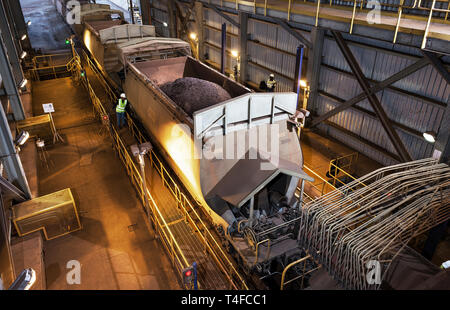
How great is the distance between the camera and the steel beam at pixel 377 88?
9.22 m

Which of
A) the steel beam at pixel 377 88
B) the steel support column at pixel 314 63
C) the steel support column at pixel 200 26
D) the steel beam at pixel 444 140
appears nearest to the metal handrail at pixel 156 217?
the steel beam at pixel 444 140

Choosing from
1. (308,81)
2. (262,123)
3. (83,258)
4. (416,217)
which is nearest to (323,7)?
(308,81)

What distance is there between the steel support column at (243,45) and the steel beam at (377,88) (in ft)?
17.7

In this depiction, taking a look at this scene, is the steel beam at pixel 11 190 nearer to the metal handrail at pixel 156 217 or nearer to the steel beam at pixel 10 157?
the steel beam at pixel 10 157

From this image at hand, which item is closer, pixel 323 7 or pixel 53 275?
pixel 53 275

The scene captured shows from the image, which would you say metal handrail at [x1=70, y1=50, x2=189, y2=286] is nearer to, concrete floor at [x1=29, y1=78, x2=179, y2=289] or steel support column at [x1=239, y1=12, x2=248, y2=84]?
concrete floor at [x1=29, y1=78, x2=179, y2=289]

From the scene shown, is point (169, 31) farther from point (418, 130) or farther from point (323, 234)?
point (323, 234)

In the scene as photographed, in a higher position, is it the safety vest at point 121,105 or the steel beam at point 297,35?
the steel beam at point 297,35

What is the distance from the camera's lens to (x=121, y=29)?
1560cm

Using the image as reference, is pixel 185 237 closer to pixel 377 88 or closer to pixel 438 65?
pixel 377 88

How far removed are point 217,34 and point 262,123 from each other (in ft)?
44.1

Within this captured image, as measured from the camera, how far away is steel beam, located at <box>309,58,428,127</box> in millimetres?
9219

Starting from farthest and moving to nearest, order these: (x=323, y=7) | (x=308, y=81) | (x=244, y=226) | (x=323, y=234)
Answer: (x=308, y=81), (x=323, y=7), (x=244, y=226), (x=323, y=234)

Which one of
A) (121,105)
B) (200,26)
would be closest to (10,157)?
(121,105)
